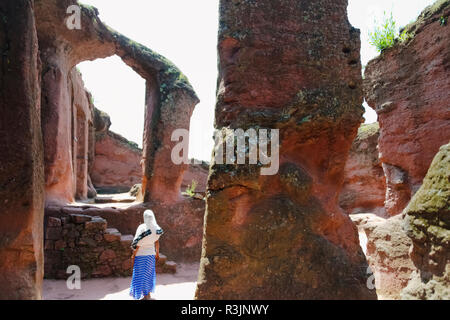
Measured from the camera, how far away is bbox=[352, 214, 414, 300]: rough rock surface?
3832mm

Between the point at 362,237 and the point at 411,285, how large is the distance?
8280 mm

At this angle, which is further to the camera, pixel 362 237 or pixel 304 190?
pixel 362 237

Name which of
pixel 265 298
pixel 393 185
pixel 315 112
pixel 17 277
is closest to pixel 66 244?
pixel 17 277

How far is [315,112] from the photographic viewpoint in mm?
2807

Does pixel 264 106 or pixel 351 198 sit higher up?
pixel 264 106

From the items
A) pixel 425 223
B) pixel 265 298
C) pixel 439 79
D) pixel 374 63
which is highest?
pixel 374 63

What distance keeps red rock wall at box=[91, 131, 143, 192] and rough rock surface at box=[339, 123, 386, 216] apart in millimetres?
9651

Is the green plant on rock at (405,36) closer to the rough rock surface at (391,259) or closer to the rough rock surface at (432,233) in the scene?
the rough rock surface at (391,259)

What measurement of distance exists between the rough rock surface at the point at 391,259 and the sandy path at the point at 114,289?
2.89m

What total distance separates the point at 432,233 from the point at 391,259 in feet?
7.28

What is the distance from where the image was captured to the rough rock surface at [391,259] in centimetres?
383

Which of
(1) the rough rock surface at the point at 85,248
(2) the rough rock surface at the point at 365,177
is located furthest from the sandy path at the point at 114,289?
(2) the rough rock surface at the point at 365,177
